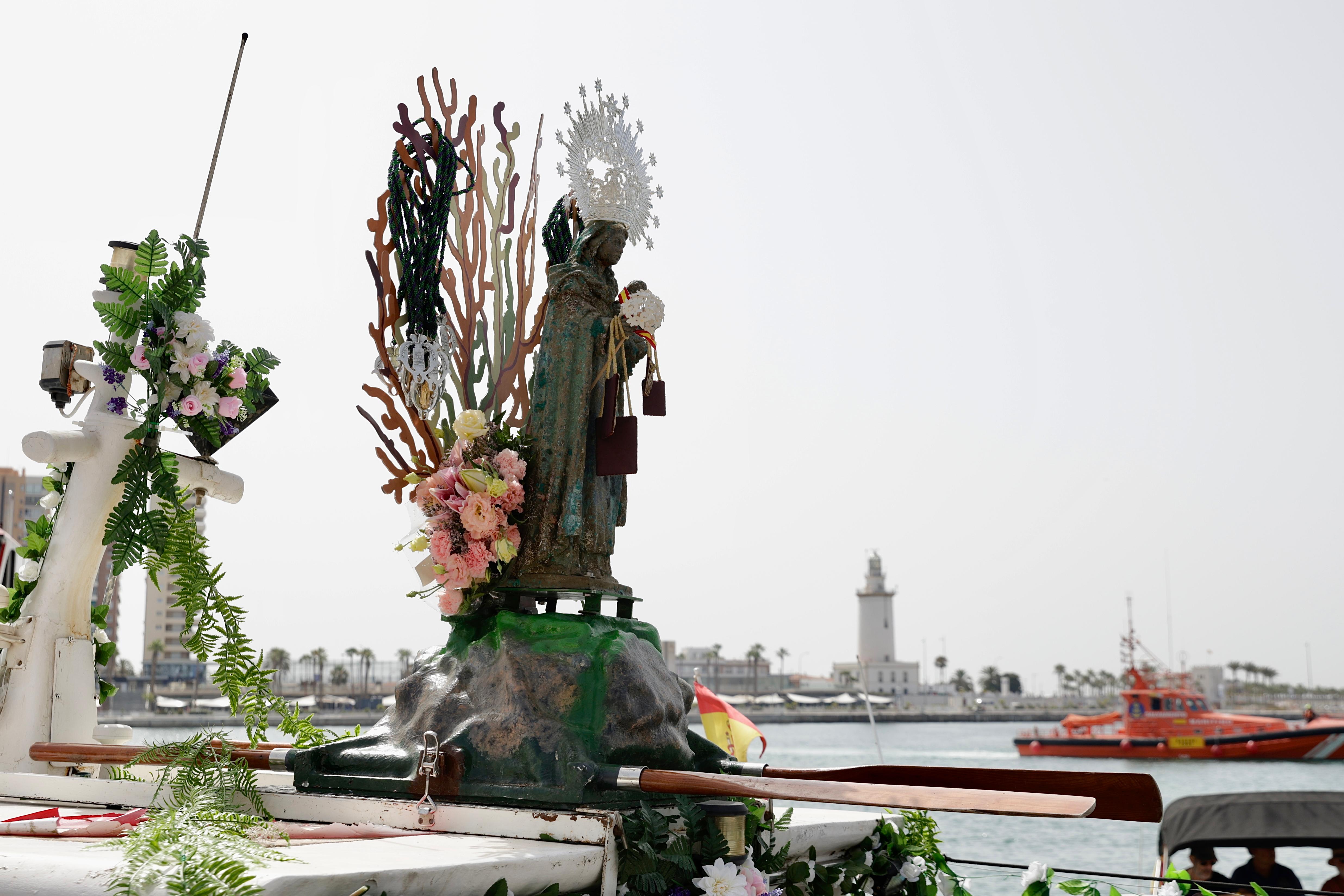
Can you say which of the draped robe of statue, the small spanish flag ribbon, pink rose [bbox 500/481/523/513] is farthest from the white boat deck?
the small spanish flag ribbon

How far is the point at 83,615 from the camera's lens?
454cm

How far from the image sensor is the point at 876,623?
97.6 meters

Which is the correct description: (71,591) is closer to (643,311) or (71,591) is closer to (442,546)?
(442,546)

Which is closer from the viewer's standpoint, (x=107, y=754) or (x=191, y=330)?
(x=107, y=754)

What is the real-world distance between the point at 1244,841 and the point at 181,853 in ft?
26.4

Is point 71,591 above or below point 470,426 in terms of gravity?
below

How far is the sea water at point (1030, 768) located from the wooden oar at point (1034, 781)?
6 cm

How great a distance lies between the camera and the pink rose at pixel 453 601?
12.9 feet

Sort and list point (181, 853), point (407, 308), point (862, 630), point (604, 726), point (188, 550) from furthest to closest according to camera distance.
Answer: point (862, 630) < point (407, 308) < point (188, 550) < point (604, 726) < point (181, 853)

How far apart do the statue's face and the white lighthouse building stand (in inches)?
3653

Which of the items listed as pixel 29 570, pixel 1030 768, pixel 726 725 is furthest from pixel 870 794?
pixel 726 725

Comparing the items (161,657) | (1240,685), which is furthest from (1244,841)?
(1240,685)

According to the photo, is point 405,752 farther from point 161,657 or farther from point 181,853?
point 161,657

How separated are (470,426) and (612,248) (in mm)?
816
